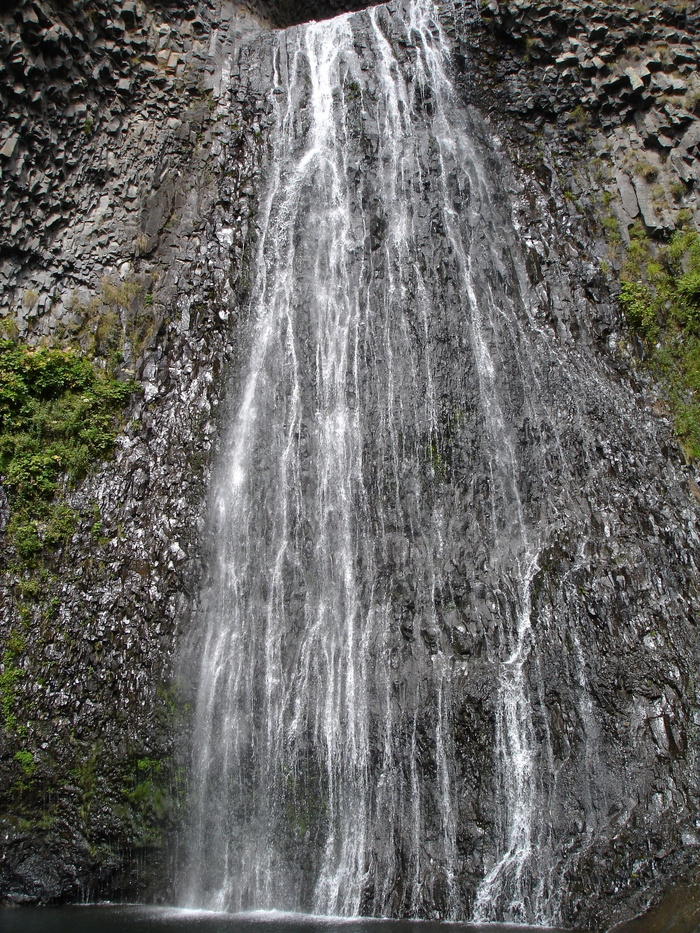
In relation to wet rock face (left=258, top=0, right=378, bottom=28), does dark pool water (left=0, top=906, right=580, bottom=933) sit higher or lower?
lower

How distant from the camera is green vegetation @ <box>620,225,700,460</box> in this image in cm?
896

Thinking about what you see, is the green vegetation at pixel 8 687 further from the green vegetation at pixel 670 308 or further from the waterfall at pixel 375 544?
the green vegetation at pixel 670 308

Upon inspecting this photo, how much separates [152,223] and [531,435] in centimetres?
642

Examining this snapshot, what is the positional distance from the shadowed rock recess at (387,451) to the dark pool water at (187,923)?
24 cm

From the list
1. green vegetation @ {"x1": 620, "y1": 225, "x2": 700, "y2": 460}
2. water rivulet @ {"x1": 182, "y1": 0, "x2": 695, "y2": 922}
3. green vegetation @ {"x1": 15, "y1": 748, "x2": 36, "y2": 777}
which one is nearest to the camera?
water rivulet @ {"x1": 182, "y1": 0, "x2": 695, "y2": 922}

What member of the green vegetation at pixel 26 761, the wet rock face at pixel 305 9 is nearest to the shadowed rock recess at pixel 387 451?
the green vegetation at pixel 26 761

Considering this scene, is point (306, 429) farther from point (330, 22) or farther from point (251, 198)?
point (330, 22)

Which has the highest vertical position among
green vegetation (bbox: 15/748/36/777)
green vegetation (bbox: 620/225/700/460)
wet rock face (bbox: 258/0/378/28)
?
wet rock face (bbox: 258/0/378/28)

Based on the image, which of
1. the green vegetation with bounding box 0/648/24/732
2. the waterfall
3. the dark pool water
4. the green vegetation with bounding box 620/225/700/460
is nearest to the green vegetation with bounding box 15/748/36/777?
the green vegetation with bounding box 0/648/24/732

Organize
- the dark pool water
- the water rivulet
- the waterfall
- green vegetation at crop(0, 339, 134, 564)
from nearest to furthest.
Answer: the dark pool water → the water rivulet → the waterfall → green vegetation at crop(0, 339, 134, 564)

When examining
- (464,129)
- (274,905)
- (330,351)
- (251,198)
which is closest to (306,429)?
(330,351)

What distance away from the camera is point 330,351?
30.5 ft

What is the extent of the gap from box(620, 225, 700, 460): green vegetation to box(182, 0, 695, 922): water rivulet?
76 centimetres

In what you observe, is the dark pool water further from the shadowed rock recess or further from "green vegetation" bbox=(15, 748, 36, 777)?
"green vegetation" bbox=(15, 748, 36, 777)
